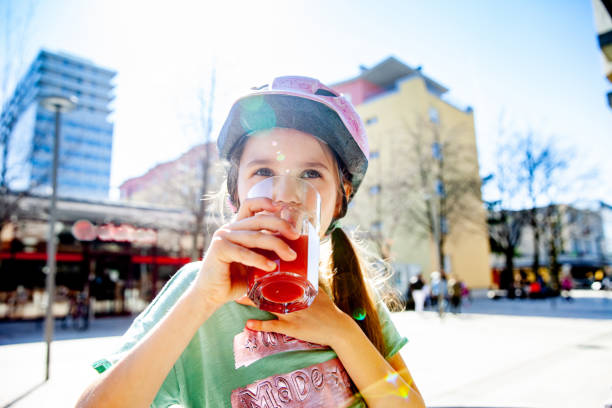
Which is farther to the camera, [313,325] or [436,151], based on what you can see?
[436,151]

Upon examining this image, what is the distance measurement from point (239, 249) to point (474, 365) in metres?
7.27

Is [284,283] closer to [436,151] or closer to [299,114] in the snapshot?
[299,114]

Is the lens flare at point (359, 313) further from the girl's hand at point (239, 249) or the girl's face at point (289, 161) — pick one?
the girl's hand at point (239, 249)

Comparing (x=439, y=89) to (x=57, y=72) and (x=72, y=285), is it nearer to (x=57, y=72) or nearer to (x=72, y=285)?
(x=72, y=285)

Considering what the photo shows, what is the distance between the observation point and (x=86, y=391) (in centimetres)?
86

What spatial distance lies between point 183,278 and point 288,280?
19.4 inches

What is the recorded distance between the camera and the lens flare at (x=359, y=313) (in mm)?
1328

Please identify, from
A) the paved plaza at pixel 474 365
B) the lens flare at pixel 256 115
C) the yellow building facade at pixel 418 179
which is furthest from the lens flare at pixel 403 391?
the yellow building facade at pixel 418 179

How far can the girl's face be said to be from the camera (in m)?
1.15

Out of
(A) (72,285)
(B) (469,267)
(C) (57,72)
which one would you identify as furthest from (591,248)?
(C) (57,72)

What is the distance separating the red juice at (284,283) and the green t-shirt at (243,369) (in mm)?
232

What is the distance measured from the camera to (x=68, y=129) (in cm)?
8881

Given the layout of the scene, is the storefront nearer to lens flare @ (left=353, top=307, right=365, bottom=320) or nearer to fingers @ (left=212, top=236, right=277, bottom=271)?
lens flare @ (left=353, top=307, right=365, bottom=320)

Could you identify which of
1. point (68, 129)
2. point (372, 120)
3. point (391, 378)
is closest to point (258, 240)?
point (391, 378)
